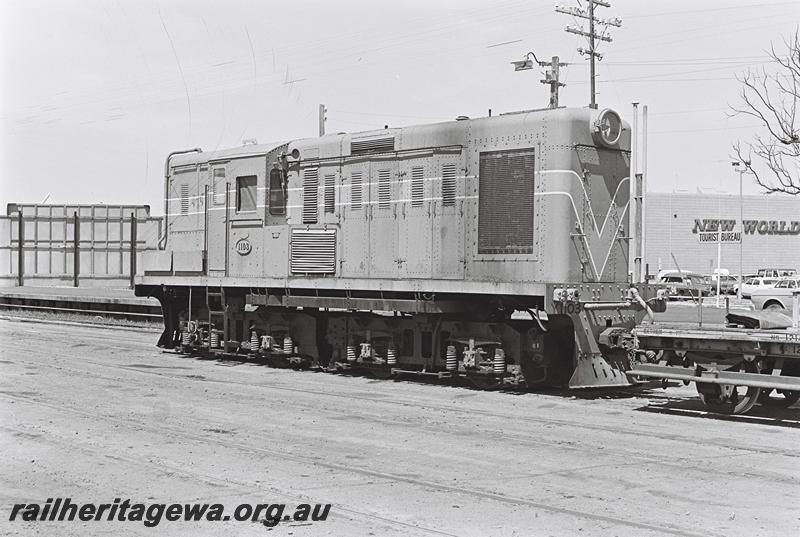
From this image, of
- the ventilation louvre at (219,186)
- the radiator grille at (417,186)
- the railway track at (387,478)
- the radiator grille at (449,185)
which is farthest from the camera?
the ventilation louvre at (219,186)

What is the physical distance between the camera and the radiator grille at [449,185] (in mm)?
14250

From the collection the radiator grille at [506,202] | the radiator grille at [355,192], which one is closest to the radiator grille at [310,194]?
the radiator grille at [355,192]

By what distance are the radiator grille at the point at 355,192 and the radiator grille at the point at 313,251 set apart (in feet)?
1.99

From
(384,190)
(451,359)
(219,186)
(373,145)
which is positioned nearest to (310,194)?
(373,145)

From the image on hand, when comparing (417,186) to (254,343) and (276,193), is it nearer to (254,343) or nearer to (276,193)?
(276,193)

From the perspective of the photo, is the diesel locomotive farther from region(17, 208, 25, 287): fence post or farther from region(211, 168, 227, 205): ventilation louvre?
region(17, 208, 25, 287): fence post

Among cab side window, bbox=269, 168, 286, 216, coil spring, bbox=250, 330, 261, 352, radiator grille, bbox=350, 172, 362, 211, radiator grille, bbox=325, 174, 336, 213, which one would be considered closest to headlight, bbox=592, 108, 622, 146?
radiator grille, bbox=350, 172, 362, 211

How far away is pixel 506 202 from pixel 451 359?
242 cm

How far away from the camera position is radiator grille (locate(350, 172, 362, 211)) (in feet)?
51.3

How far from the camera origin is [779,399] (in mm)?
12867

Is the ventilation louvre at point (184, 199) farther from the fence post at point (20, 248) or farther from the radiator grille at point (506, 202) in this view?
the fence post at point (20, 248)

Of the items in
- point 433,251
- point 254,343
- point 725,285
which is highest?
point 433,251

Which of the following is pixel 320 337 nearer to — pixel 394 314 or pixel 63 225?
pixel 394 314

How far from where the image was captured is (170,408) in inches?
457
